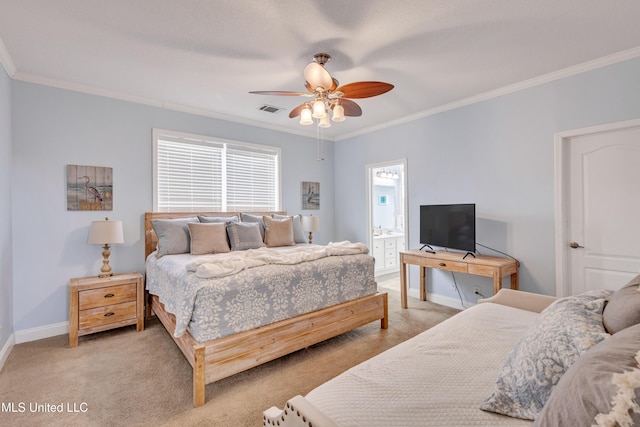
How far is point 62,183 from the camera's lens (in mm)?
3082

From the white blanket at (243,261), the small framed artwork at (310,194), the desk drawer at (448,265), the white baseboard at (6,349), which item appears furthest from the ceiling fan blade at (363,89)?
the white baseboard at (6,349)

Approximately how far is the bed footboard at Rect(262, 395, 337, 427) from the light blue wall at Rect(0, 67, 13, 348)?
293cm

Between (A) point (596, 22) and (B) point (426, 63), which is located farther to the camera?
(B) point (426, 63)

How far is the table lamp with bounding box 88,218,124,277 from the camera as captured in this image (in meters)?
2.94

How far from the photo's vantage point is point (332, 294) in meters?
2.73

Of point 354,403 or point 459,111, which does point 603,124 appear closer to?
point 459,111

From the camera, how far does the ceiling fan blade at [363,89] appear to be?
2.37m

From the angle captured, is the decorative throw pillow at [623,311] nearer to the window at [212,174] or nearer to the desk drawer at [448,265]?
the desk drawer at [448,265]

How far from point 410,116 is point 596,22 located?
218 centimetres

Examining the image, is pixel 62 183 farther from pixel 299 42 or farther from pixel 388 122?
Answer: pixel 388 122

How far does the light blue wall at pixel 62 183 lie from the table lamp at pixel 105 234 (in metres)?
0.23

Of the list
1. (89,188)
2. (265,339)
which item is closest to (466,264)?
(265,339)

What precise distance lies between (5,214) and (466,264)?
4424 mm

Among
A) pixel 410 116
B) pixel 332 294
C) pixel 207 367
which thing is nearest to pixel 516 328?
pixel 332 294
